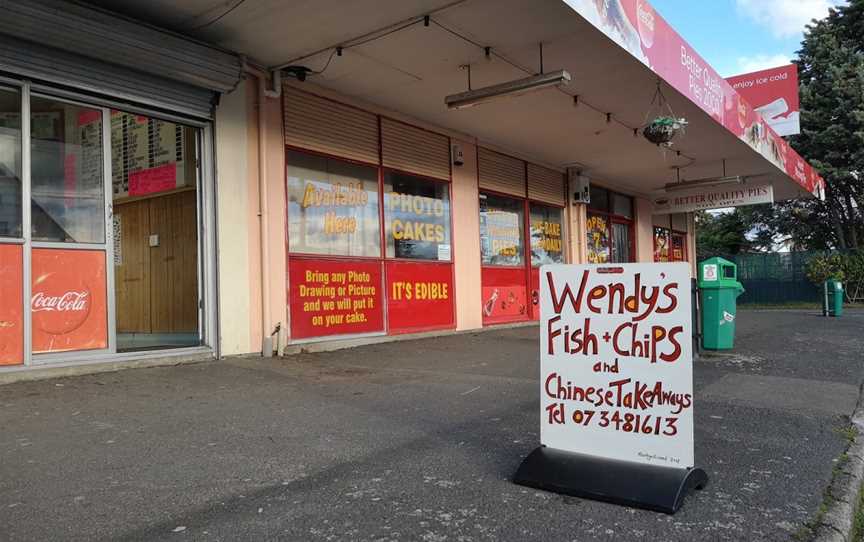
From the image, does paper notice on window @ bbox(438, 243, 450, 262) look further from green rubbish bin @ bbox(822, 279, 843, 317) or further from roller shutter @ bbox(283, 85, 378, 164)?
green rubbish bin @ bbox(822, 279, 843, 317)

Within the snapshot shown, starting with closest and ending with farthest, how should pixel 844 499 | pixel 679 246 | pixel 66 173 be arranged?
pixel 844 499
pixel 66 173
pixel 679 246

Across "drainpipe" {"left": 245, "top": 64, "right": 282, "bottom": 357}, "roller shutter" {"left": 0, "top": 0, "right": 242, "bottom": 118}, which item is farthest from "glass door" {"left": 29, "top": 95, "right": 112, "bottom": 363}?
"drainpipe" {"left": 245, "top": 64, "right": 282, "bottom": 357}

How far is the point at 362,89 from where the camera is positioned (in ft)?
29.3

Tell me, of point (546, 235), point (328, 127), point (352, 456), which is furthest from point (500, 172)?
point (352, 456)

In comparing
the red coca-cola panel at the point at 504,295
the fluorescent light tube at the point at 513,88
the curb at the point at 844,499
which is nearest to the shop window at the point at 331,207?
the fluorescent light tube at the point at 513,88

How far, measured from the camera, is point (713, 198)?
671 inches

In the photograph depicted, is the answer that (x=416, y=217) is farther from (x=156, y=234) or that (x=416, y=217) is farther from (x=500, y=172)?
(x=156, y=234)

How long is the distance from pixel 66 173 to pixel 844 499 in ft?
23.7

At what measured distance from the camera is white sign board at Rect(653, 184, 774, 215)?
16.2 meters

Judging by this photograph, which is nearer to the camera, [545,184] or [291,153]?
[291,153]

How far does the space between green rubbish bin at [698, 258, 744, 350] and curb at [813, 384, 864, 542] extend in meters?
4.15

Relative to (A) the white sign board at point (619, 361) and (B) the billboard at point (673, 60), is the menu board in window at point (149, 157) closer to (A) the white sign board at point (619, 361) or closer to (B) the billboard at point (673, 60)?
(B) the billboard at point (673, 60)

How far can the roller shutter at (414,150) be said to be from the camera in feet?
32.5

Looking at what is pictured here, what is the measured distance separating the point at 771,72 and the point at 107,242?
726 inches
